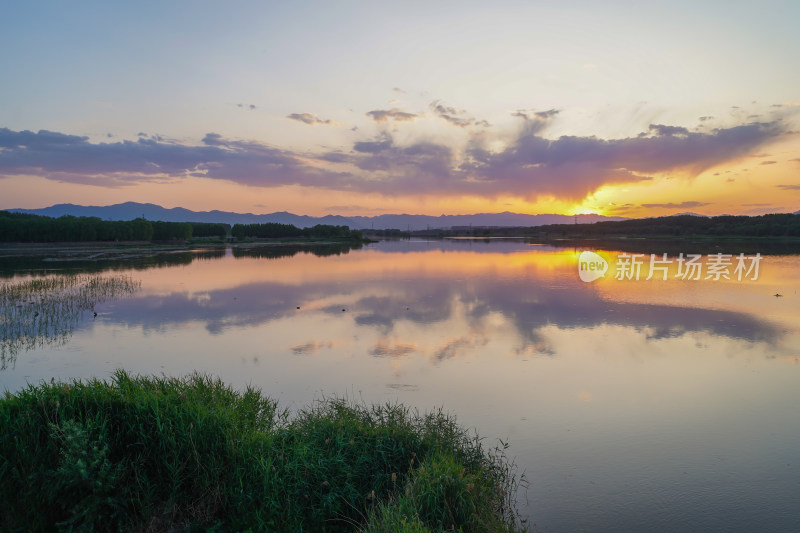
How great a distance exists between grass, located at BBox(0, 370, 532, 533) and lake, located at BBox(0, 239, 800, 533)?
1.62m

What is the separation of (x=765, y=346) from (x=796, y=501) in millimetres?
9355

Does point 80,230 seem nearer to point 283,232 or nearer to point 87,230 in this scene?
point 87,230

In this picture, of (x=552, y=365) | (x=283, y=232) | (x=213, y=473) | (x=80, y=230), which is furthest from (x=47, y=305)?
(x=283, y=232)

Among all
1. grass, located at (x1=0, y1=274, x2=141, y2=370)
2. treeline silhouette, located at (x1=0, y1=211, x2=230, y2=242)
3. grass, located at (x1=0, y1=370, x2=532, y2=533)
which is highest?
treeline silhouette, located at (x1=0, y1=211, x2=230, y2=242)

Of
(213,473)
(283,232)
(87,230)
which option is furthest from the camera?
(283,232)

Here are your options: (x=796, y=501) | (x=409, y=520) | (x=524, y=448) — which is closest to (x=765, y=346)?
(x=796, y=501)

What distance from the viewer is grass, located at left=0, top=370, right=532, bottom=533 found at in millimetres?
5262

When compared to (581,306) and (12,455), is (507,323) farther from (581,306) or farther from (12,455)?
(12,455)

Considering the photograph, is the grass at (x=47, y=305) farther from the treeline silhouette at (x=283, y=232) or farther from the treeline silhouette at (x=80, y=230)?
the treeline silhouette at (x=283, y=232)

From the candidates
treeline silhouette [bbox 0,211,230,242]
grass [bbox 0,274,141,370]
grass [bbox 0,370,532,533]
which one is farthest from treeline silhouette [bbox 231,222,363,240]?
grass [bbox 0,370,532,533]

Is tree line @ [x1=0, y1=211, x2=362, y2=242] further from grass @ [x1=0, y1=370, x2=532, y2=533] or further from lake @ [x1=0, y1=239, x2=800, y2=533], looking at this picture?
grass @ [x1=0, y1=370, x2=532, y2=533]

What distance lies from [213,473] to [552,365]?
8964mm

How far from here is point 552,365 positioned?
1212cm

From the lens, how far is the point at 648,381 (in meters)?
11.0
